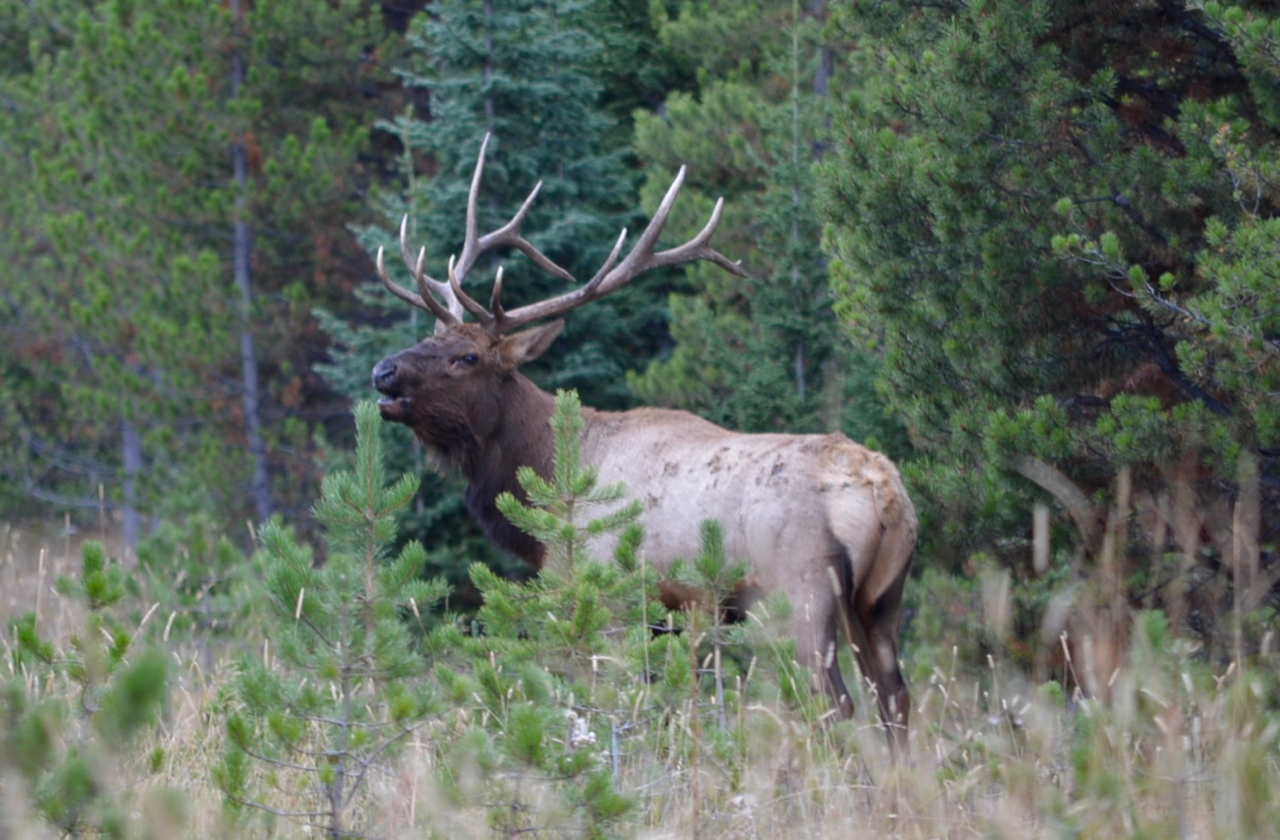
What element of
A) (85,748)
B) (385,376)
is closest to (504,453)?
(385,376)

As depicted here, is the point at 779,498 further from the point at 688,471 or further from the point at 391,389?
the point at 391,389

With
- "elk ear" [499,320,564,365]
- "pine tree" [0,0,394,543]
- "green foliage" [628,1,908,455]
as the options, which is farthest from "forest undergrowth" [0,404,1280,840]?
"pine tree" [0,0,394,543]

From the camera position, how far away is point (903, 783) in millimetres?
3883

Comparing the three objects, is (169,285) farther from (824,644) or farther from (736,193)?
(824,644)

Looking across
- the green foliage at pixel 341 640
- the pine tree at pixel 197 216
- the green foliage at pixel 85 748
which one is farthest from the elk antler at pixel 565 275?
the pine tree at pixel 197 216

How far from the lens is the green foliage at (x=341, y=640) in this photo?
3.38 m

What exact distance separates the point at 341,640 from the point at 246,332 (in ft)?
35.5

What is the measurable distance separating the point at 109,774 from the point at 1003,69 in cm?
444

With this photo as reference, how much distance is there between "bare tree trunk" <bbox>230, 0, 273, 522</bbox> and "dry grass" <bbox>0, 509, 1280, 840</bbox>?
363 inches

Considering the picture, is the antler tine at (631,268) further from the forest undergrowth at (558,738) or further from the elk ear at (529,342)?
the forest undergrowth at (558,738)

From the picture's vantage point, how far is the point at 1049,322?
577 cm

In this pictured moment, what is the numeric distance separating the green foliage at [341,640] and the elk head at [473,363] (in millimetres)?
3485

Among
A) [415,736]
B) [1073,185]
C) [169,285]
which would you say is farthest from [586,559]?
[169,285]

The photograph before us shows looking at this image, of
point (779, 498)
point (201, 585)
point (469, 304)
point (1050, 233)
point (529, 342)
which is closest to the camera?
point (1050, 233)
